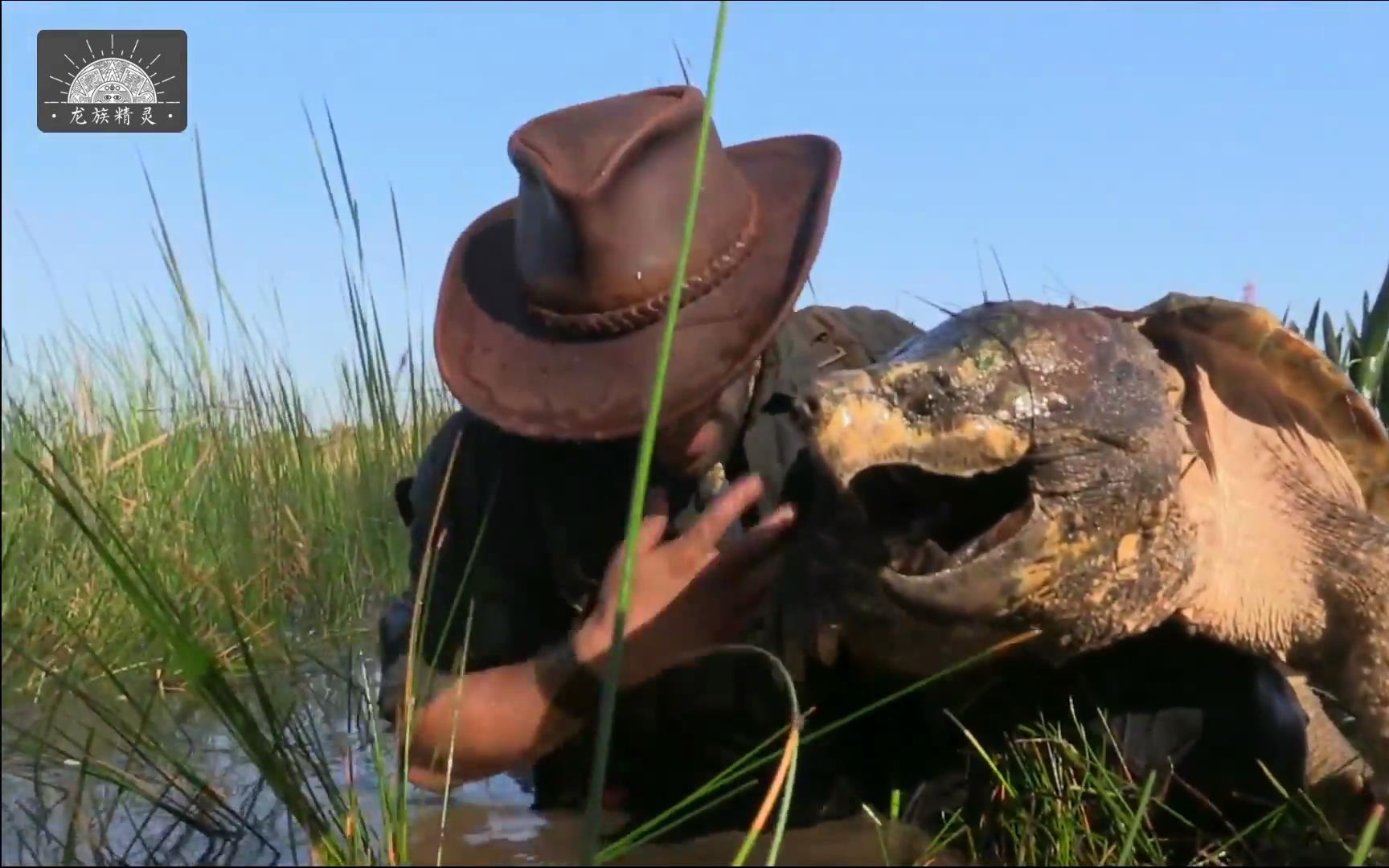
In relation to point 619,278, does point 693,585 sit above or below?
below

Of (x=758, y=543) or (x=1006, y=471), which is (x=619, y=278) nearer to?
(x=758, y=543)

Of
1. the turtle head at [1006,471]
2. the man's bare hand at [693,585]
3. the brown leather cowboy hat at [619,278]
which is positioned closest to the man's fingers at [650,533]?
the man's bare hand at [693,585]

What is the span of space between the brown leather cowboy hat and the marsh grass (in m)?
0.44

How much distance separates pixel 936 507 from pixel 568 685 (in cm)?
60

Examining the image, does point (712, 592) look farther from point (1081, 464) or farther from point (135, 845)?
point (135, 845)

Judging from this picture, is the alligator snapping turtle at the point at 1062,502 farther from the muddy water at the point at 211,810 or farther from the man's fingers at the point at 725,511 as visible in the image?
the muddy water at the point at 211,810

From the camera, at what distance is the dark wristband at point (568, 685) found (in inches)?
71.3

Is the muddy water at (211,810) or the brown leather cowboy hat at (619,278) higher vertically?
the brown leather cowboy hat at (619,278)

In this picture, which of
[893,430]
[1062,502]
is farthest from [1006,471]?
[893,430]

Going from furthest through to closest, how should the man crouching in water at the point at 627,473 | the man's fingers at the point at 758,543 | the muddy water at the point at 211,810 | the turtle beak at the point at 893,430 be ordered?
the man crouching in water at the point at 627,473 < the man's fingers at the point at 758,543 < the turtle beak at the point at 893,430 < the muddy water at the point at 211,810

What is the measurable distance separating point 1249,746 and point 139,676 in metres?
1.51

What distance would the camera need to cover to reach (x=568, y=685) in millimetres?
1830

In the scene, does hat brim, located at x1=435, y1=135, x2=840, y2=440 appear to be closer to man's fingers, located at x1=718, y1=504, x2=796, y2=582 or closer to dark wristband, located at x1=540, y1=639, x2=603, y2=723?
man's fingers, located at x1=718, y1=504, x2=796, y2=582

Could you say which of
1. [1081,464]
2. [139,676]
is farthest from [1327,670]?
[139,676]
